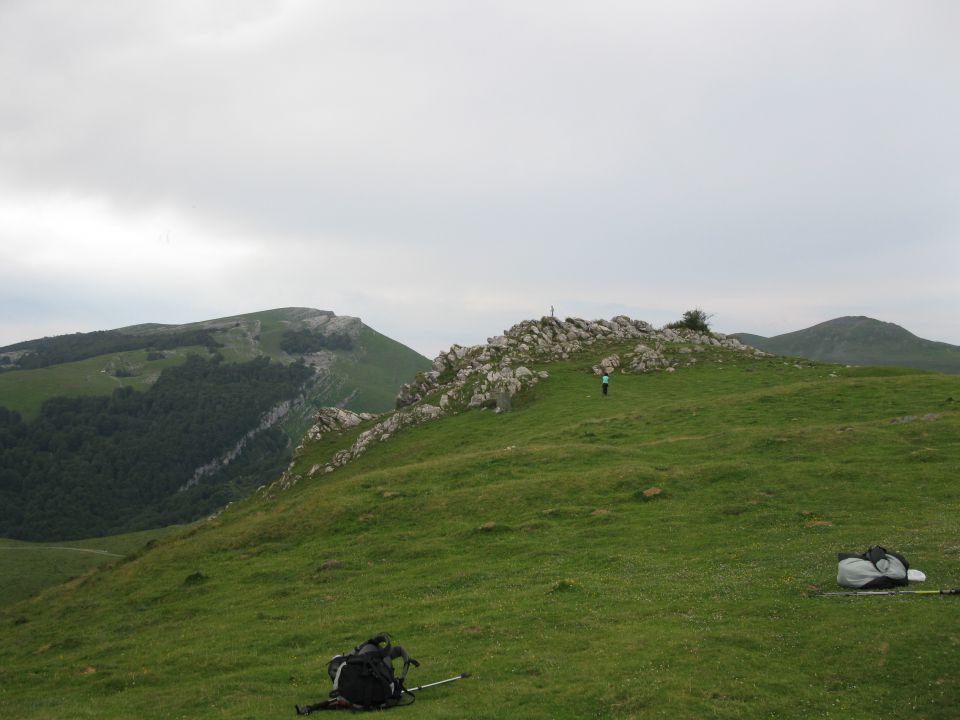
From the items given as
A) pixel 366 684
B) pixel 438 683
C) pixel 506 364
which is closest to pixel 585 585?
pixel 438 683

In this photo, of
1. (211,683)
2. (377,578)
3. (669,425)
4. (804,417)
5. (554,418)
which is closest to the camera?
(211,683)

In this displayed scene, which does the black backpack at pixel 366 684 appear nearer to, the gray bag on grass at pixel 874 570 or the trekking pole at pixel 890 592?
the trekking pole at pixel 890 592

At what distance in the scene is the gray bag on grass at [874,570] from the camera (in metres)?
18.4

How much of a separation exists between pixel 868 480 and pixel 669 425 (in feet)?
59.1

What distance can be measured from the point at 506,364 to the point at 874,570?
5431 cm

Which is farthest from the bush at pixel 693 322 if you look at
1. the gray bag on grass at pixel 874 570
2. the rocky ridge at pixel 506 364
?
the gray bag on grass at pixel 874 570

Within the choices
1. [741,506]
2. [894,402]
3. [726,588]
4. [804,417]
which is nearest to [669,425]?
[804,417]

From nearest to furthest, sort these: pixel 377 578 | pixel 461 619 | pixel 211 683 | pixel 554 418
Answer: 1. pixel 211 683
2. pixel 461 619
3. pixel 377 578
4. pixel 554 418

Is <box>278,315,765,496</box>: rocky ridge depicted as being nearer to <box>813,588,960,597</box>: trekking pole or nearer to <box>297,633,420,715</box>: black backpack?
<box>813,588,960,597</box>: trekking pole

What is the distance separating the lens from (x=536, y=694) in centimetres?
1493

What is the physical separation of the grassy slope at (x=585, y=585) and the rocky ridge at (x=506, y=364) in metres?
13.0

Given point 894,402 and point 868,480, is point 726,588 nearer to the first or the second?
point 868,480

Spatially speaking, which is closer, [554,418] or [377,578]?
[377,578]

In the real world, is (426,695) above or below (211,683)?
above
